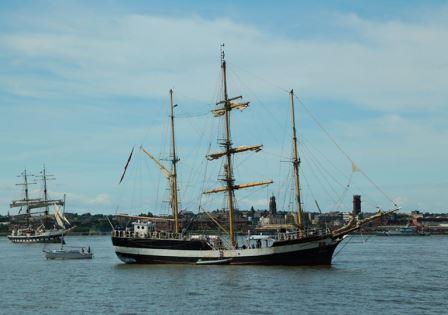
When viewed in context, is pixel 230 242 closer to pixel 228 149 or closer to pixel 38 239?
pixel 228 149

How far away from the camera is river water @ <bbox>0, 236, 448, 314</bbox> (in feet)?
159

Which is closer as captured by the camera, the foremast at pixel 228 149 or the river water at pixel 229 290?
the river water at pixel 229 290

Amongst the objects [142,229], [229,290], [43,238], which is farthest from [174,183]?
[43,238]

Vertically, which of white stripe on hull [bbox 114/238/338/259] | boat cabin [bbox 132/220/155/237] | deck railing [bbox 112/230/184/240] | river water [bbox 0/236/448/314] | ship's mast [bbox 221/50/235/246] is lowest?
river water [bbox 0/236/448/314]

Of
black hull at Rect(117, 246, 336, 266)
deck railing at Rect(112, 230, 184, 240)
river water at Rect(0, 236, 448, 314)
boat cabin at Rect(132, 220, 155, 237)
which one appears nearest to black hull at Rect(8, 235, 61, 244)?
boat cabin at Rect(132, 220, 155, 237)

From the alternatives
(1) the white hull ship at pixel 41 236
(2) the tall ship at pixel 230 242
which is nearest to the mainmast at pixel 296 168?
(2) the tall ship at pixel 230 242

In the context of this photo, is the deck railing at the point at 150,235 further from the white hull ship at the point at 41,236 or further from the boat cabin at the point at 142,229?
the white hull ship at the point at 41,236

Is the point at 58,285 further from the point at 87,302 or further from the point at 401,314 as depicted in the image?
the point at 401,314

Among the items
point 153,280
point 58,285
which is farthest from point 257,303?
point 58,285

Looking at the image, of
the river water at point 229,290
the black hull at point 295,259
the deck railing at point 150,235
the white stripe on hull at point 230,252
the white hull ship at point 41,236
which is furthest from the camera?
the white hull ship at point 41,236

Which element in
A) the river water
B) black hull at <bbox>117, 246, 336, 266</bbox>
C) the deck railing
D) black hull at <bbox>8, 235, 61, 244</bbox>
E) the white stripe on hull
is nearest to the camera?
the river water

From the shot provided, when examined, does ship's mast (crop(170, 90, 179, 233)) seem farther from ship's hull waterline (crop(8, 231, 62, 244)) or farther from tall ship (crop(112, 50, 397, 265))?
ship's hull waterline (crop(8, 231, 62, 244))

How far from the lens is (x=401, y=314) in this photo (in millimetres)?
45281

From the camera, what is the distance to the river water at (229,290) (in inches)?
1903
